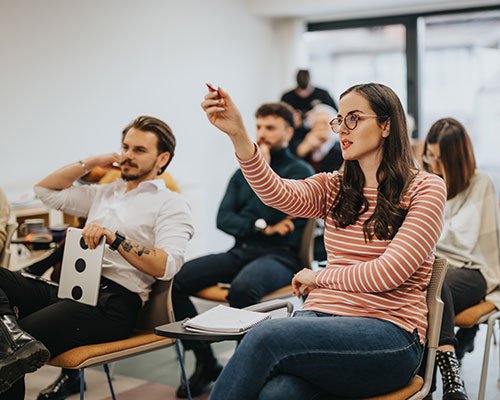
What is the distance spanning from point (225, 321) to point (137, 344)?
0.58 m

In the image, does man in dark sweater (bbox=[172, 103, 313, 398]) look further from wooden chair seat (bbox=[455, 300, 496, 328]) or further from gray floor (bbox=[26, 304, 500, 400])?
wooden chair seat (bbox=[455, 300, 496, 328])

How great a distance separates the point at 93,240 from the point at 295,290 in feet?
2.51

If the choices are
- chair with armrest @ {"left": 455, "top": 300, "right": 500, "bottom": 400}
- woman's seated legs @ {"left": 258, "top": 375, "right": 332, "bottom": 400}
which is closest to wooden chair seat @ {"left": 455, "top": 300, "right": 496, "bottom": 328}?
chair with armrest @ {"left": 455, "top": 300, "right": 500, "bottom": 400}

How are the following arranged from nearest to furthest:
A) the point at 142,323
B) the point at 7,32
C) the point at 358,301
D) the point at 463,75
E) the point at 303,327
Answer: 1. the point at 303,327
2. the point at 358,301
3. the point at 142,323
4. the point at 7,32
5. the point at 463,75

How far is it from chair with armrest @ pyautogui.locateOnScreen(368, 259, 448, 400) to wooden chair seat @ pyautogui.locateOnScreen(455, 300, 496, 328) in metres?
0.75

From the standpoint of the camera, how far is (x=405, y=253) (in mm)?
1846

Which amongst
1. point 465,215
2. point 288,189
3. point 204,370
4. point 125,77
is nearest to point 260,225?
point 204,370

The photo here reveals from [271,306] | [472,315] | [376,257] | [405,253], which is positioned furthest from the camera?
[472,315]

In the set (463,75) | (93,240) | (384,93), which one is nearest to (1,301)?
(93,240)

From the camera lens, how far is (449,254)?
2.98m

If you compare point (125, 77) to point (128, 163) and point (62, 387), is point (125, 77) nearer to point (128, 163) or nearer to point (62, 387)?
point (128, 163)

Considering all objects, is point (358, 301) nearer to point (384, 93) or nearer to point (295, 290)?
point (295, 290)

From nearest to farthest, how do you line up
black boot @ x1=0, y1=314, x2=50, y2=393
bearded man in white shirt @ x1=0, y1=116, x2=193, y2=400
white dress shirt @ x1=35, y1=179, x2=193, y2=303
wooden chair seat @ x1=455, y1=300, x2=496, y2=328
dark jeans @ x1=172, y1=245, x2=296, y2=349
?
black boot @ x1=0, y1=314, x2=50, y2=393, bearded man in white shirt @ x1=0, y1=116, x2=193, y2=400, white dress shirt @ x1=35, y1=179, x2=193, y2=303, wooden chair seat @ x1=455, y1=300, x2=496, y2=328, dark jeans @ x1=172, y1=245, x2=296, y2=349

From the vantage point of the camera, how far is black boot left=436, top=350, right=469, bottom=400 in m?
2.32
